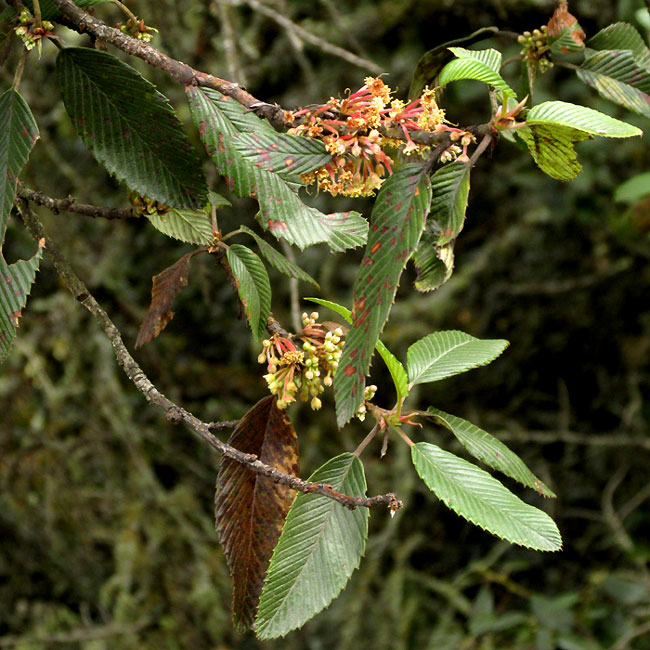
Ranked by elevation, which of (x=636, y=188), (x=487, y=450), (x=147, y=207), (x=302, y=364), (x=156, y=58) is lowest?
(x=636, y=188)

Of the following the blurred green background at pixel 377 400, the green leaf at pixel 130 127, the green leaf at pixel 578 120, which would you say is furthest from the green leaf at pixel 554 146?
the blurred green background at pixel 377 400

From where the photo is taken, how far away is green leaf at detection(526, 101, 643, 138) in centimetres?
48

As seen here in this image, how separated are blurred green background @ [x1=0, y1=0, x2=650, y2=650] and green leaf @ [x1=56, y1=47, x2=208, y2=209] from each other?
1.23 meters

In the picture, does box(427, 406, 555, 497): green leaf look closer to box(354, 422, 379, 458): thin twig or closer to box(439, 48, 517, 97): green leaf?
box(354, 422, 379, 458): thin twig

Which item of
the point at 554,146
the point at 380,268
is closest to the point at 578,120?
the point at 554,146

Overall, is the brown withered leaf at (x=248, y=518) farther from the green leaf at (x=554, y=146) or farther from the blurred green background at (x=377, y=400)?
the blurred green background at (x=377, y=400)

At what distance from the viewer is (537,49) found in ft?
2.28

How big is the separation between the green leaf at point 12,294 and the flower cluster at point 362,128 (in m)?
0.25

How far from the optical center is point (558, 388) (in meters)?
2.21

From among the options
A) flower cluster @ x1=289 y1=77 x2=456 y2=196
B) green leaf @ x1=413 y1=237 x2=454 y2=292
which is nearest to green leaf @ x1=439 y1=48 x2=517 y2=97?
flower cluster @ x1=289 y1=77 x2=456 y2=196

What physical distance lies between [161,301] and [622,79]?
0.47 meters

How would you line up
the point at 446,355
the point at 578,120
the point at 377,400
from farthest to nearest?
the point at 377,400
the point at 446,355
the point at 578,120

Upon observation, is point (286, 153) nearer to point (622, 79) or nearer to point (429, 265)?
point (429, 265)

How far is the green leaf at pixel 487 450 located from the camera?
0.62 metres
